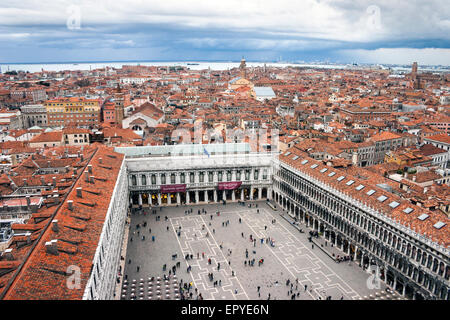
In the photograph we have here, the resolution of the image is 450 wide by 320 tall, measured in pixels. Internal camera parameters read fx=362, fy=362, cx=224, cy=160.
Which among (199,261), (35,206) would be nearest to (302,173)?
(199,261)

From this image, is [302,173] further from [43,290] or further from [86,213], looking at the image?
[43,290]

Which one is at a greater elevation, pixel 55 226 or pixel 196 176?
pixel 55 226

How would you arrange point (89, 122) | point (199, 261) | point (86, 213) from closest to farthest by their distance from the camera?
point (86, 213)
point (199, 261)
point (89, 122)

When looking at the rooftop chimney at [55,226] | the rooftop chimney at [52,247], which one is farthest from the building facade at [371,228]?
the rooftop chimney at [55,226]

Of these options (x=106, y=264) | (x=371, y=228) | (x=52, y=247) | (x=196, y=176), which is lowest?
(x=371, y=228)

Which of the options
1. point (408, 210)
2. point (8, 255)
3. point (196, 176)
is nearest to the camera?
point (8, 255)

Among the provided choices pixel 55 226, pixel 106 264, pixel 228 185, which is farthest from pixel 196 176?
pixel 55 226

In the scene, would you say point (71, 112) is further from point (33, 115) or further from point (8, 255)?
point (8, 255)
